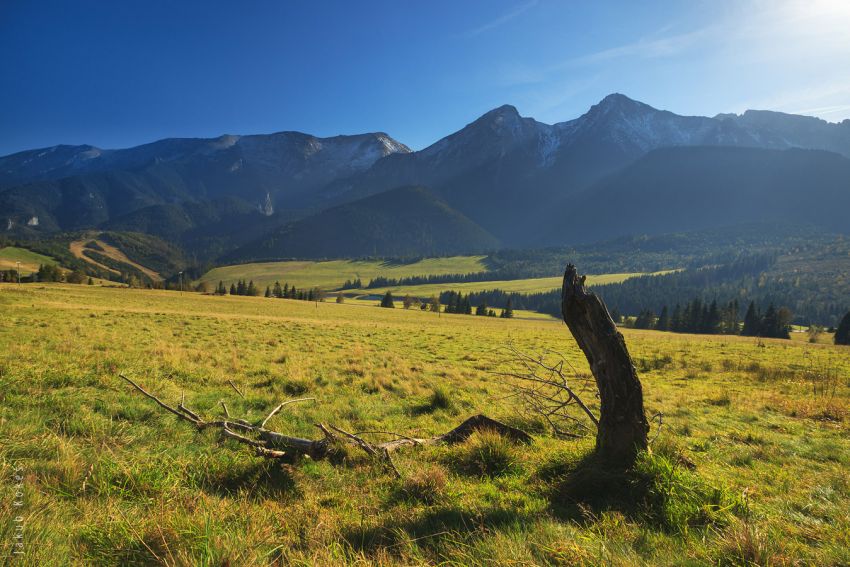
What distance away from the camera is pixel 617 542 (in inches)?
133

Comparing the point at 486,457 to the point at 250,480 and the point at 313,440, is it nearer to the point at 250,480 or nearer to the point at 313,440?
the point at 313,440

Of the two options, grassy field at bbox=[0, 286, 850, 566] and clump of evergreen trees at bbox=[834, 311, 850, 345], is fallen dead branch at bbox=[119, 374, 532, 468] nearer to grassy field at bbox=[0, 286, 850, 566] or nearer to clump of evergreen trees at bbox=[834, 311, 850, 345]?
grassy field at bbox=[0, 286, 850, 566]

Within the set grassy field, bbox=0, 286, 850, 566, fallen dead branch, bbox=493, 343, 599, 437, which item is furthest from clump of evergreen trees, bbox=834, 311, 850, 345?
grassy field, bbox=0, 286, 850, 566

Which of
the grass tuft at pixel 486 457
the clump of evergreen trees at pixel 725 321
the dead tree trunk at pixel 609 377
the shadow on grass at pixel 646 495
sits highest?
the dead tree trunk at pixel 609 377

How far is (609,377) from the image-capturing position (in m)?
4.96

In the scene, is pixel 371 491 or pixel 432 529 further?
pixel 371 491

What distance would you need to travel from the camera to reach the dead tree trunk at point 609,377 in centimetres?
475

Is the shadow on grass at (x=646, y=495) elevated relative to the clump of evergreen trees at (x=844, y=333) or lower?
elevated

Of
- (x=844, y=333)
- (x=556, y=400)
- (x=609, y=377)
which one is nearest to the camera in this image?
(x=609, y=377)

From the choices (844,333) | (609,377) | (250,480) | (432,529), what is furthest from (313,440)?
(844,333)

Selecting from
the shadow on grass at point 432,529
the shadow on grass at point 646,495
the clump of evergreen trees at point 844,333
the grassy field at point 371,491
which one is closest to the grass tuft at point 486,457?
the grassy field at point 371,491

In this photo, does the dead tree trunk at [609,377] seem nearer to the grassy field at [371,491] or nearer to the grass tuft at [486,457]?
the grassy field at [371,491]

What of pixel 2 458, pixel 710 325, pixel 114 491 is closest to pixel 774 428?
pixel 114 491

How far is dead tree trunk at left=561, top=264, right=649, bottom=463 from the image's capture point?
4750 millimetres
